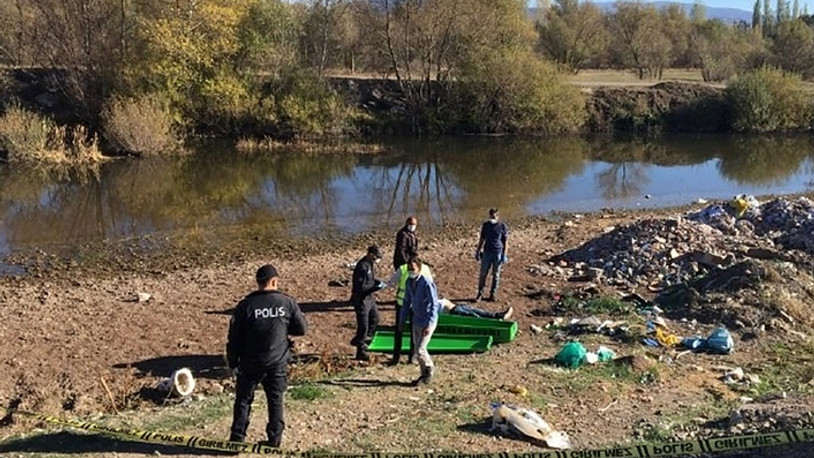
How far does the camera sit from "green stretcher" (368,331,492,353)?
12.4m

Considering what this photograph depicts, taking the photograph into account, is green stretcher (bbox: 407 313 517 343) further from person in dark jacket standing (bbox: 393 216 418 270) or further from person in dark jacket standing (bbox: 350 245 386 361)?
person in dark jacket standing (bbox: 393 216 418 270)

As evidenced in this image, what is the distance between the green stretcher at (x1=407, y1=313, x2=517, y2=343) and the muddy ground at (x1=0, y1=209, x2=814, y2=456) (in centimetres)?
28

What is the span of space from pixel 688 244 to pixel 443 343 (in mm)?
8390

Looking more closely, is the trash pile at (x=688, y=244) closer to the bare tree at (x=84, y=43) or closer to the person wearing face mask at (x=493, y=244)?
the person wearing face mask at (x=493, y=244)

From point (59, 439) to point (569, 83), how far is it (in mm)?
49960

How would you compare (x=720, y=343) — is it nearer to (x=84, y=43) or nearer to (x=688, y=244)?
(x=688, y=244)

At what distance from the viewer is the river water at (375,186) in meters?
25.6

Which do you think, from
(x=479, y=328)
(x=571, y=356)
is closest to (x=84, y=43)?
(x=479, y=328)

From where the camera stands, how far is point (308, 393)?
9.82 meters

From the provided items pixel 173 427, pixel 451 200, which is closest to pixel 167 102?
pixel 451 200

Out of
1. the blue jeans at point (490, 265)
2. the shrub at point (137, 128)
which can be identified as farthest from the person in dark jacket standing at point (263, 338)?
the shrub at point (137, 128)

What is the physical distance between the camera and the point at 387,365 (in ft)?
37.9

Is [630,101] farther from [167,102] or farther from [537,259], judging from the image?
[537,259]

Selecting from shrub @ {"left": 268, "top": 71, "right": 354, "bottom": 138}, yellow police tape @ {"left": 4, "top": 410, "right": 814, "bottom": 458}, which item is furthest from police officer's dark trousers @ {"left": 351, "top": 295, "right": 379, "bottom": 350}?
shrub @ {"left": 268, "top": 71, "right": 354, "bottom": 138}
